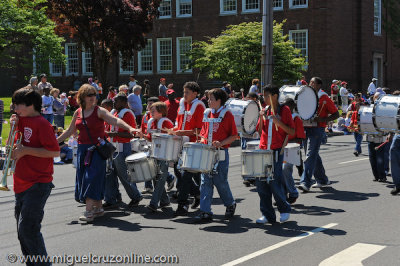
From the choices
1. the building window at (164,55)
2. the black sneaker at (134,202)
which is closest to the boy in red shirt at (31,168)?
the black sneaker at (134,202)

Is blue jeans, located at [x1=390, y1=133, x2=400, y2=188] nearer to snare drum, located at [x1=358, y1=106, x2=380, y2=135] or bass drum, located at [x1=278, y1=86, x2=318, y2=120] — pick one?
snare drum, located at [x1=358, y1=106, x2=380, y2=135]

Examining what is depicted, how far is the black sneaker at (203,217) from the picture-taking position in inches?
333

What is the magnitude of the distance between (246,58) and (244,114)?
17.1 metres

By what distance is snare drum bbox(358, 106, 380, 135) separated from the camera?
38.4 feet

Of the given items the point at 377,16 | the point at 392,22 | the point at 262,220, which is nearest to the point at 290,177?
the point at 262,220

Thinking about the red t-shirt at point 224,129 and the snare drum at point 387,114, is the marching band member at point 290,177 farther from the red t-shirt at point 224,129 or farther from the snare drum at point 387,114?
the snare drum at point 387,114

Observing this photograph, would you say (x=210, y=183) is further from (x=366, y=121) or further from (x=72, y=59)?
(x=72, y=59)

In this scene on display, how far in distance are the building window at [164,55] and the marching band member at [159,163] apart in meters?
33.6

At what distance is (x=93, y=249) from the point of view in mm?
7051

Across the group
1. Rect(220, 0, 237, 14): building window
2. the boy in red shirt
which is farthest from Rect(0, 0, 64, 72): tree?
the boy in red shirt

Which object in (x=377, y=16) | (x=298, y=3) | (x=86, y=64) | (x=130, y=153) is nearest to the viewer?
(x=130, y=153)

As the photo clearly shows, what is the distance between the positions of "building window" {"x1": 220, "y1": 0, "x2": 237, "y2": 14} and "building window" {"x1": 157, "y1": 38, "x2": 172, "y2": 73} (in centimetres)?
467

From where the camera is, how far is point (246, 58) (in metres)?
28.6

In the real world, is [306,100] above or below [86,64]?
below
